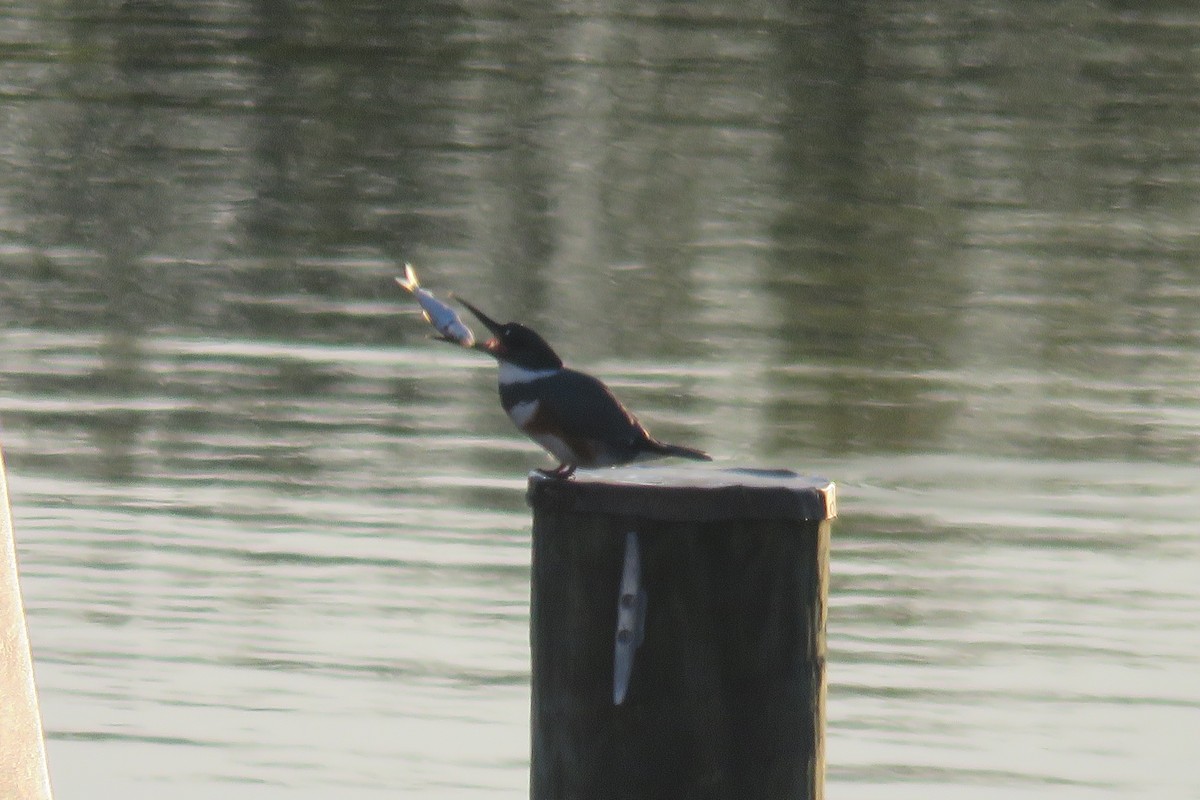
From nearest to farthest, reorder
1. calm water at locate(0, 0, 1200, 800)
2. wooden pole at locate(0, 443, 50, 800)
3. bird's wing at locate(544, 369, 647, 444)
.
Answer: wooden pole at locate(0, 443, 50, 800) → bird's wing at locate(544, 369, 647, 444) → calm water at locate(0, 0, 1200, 800)

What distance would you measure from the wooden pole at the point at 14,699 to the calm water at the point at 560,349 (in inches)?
75.7

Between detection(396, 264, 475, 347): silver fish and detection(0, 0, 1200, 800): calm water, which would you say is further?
detection(0, 0, 1200, 800): calm water

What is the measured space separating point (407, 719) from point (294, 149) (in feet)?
31.1

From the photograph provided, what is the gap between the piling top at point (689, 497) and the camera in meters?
3.16

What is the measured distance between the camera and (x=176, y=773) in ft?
17.9

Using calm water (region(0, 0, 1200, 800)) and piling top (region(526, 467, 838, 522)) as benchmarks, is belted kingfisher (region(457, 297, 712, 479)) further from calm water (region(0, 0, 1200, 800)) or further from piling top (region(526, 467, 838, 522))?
calm water (region(0, 0, 1200, 800))

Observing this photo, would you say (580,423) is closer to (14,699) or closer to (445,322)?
(445,322)

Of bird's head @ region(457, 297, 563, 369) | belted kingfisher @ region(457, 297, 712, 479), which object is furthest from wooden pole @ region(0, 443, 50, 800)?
bird's head @ region(457, 297, 563, 369)

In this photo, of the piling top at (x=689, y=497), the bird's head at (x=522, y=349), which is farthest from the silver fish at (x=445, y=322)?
the piling top at (x=689, y=497)

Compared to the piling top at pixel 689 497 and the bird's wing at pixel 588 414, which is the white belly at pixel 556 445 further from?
the piling top at pixel 689 497

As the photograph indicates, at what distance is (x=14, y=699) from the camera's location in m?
3.41

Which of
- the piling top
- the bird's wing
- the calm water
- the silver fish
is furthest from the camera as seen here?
the calm water

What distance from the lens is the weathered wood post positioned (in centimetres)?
317

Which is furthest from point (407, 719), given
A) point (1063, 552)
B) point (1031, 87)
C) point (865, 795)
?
point (1031, 87)
